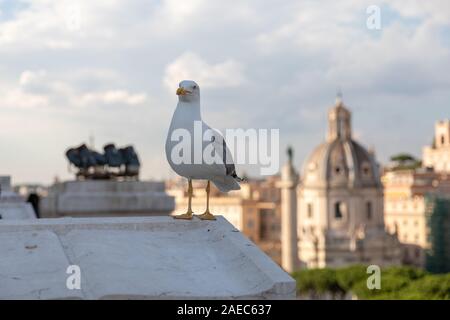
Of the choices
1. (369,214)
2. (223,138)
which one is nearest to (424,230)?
(369,214)

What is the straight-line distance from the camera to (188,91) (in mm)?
6586

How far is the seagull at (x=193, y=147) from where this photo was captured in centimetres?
639

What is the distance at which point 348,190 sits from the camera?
63500 mm

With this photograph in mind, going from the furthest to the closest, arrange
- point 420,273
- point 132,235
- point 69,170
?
point 420,273 < point 69,170 < point 132,235

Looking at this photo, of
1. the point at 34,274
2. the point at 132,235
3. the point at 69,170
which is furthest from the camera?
the point at 69,170

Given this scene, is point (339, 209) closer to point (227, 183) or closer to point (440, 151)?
point (440, 151)

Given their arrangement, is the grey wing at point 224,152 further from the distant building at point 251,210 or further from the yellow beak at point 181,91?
the distant building at point 251,210

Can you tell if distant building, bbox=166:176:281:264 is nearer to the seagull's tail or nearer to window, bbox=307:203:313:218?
window, bbox=307:203:313:218

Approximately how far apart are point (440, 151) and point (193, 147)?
8704 centimetres

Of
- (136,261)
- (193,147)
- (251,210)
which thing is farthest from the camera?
(251,210)

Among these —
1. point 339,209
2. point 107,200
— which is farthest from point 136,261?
point 339,209
